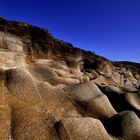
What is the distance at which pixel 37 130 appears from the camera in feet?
26.3

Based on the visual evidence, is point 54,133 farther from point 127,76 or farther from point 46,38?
point 127,76

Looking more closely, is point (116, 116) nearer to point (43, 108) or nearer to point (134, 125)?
point (134, 125)

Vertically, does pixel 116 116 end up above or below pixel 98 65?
below

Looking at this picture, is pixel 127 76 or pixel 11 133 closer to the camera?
pixel 11 133

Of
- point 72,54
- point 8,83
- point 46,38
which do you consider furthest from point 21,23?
point 8,83

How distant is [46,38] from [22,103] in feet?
69.3

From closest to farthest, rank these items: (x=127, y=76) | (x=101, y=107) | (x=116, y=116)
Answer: (x=116, y=116) < (x=101, y=107) < (x=127, y=76)

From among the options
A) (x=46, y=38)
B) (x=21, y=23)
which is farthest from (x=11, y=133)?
(x=46, y=38)

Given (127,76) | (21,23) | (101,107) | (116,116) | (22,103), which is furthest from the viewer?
(127,76)

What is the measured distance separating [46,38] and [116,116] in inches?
832

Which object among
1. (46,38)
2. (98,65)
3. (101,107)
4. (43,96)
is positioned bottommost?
(101,107)

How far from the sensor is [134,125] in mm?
9789

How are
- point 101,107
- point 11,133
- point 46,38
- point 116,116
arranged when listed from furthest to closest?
point 46,38, point 101,107, point 116,116, point 11,133

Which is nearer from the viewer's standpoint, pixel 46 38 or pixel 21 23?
pixel 21 23
